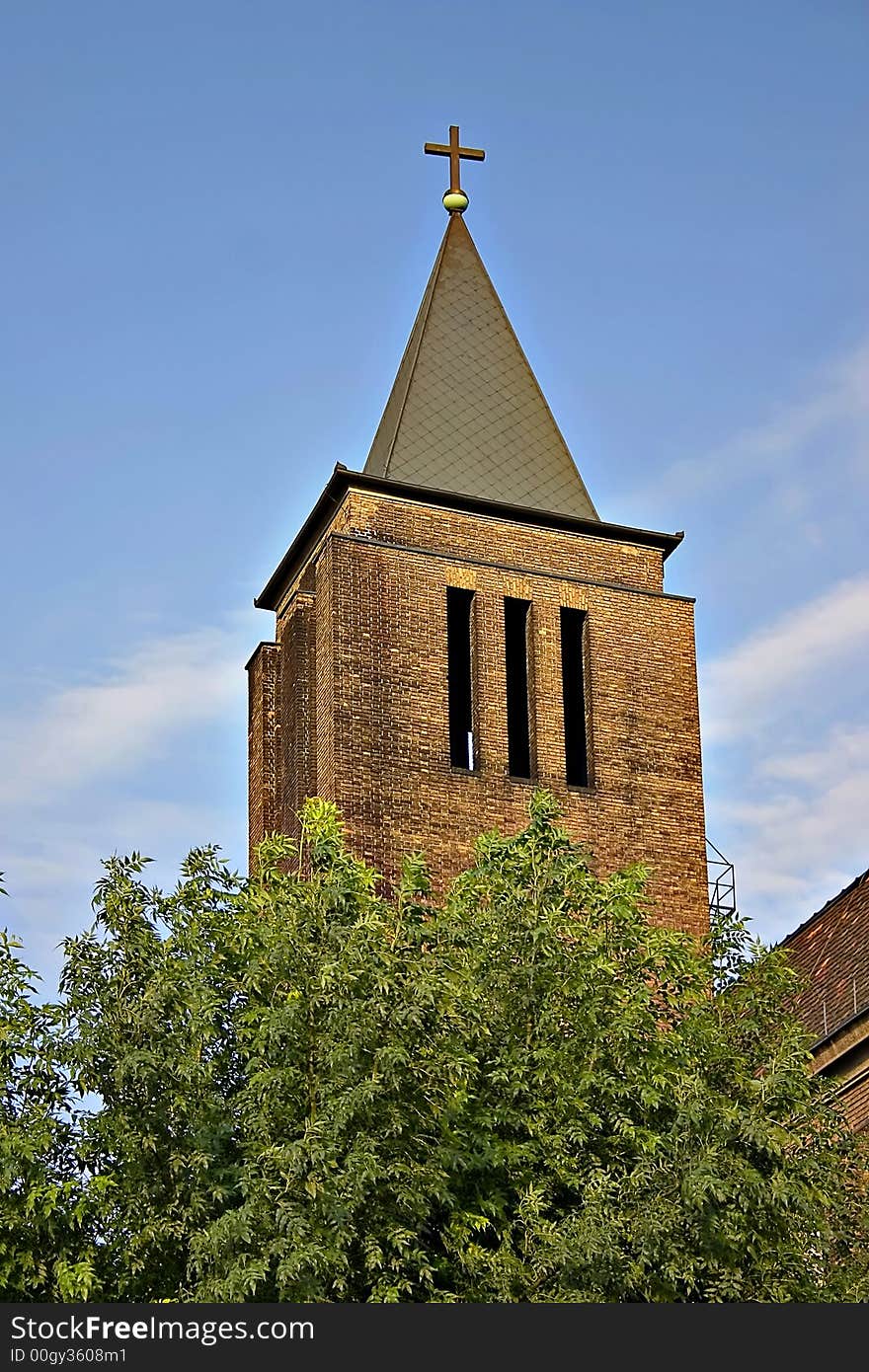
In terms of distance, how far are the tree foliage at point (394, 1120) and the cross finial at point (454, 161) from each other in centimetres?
2258

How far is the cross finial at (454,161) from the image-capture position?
40.8 m

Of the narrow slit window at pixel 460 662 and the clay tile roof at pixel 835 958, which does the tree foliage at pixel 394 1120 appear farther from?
the narrow slit window at pixel 460 662

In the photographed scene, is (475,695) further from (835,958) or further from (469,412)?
(835,958)

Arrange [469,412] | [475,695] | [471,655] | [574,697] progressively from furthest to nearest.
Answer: [469,412] < [574,697] < [471,655] < [475,695]

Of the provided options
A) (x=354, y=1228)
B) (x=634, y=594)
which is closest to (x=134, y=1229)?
(x=354, y=1228)

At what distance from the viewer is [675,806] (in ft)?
117

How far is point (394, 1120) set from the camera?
1733cm

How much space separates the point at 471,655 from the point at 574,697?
2.04 metres

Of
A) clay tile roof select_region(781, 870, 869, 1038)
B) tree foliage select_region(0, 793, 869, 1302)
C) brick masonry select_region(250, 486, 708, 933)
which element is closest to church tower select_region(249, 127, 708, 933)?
brick masonry select_region(250, 486, 708, 933)

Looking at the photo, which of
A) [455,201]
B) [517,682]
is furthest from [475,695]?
[455,201]

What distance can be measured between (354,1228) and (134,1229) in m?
1.91

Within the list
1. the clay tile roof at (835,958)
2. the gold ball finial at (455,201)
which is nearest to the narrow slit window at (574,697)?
the clay tile roof at (835,958)

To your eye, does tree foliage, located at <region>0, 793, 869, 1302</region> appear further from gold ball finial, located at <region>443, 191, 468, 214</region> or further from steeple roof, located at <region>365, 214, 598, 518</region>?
gold ball finial, located at <region>443, 191, 468, 214</region>

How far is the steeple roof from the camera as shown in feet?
122
